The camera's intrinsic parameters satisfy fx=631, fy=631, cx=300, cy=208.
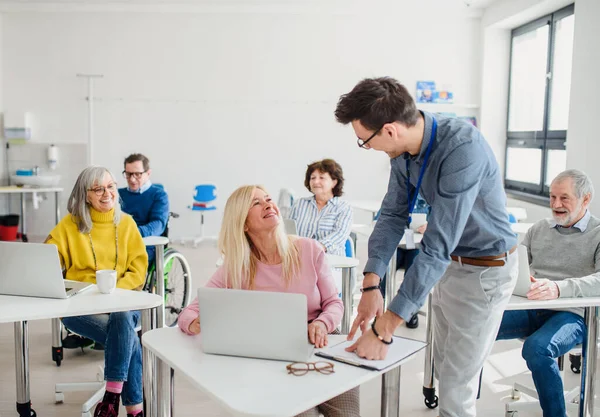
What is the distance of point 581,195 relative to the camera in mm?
2816

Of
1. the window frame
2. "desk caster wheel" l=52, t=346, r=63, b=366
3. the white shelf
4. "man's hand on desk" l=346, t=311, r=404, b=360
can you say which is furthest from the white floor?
the white shelf

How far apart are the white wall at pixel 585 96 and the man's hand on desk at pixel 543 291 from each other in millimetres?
2954

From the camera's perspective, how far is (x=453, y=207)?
169cm

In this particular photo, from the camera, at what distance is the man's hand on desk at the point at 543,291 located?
8.03 ft

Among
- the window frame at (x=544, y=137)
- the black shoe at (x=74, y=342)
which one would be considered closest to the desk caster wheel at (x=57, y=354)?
the black shoe at (x=74, y=342)

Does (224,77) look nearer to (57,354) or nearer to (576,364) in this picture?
(57,354)

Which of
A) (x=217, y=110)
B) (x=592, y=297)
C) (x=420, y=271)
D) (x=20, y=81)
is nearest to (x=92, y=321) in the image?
(x=420, y=271)

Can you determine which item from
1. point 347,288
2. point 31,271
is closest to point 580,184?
point 347,288

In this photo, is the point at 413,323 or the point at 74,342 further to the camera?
the point at 413,323

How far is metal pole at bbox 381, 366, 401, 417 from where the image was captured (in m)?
1.79

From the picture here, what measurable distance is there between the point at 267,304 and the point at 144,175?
109 inches

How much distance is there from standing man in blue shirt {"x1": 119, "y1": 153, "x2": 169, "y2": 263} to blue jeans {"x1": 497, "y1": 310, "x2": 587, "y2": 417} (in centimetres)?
225

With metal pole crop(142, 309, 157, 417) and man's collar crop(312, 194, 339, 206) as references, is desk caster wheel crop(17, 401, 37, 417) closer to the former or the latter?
metal pole crop(142, 309, 157, 417)

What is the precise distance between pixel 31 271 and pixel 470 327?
159 cm
